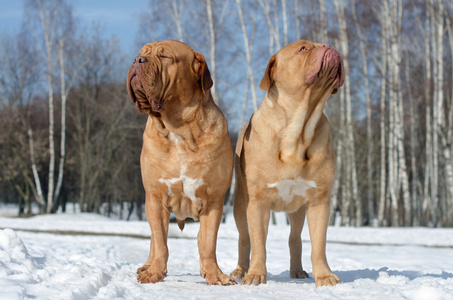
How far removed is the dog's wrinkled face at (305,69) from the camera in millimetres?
3158

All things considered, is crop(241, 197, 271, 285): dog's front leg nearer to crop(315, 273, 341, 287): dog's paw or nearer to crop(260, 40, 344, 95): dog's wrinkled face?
crop(315, 273, 341, 287): dog's paw

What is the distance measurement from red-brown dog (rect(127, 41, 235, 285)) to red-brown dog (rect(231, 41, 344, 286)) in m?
0.25

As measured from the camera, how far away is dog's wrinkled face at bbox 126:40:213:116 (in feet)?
10.2

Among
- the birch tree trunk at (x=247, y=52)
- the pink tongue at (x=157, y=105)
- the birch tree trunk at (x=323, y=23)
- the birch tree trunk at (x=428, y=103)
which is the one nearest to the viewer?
the pink tongue at (x=157, y=105)

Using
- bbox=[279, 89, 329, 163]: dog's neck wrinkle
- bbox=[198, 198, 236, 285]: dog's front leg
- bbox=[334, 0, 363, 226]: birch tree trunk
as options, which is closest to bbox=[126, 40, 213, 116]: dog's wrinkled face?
bbox=[279, 89, 329, 163]: dog's neck wrinkle

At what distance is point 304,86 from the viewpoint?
3275 millimetres

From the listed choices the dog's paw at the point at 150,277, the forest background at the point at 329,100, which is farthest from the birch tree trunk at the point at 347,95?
the dog's paw at the point at 150,277

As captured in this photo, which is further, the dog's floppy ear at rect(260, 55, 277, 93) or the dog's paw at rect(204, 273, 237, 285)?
the dog's floppy ear at rect(260, 55, 277, 93)

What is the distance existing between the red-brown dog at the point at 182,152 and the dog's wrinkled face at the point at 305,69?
0.52 meters

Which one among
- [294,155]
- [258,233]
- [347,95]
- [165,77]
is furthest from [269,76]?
[347,95]

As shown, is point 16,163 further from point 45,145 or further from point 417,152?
point 417,152

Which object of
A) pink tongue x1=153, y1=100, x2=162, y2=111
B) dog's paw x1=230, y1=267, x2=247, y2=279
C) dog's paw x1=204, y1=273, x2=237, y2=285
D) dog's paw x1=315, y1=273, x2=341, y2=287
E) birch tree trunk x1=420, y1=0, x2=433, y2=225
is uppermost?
birch tree trunk x1=420, y1=0, x2=433, y2=225

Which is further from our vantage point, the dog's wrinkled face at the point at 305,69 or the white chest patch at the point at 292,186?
the white chest patch at the point at 292,186

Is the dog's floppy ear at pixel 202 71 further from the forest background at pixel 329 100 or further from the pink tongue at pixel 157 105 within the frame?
the forest background at pixel 329 100
